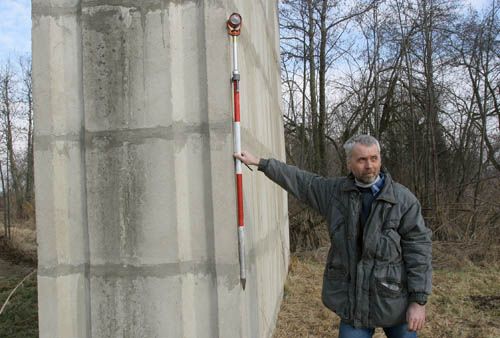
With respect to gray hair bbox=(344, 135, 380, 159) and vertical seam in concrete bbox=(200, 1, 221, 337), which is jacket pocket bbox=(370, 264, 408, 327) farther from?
vertical seam in concrete bbox=(200, 1, 221, 337)

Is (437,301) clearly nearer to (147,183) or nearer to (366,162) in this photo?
(366,162)

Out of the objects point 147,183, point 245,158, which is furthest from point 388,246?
point 147,183

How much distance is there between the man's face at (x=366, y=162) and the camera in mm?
2773

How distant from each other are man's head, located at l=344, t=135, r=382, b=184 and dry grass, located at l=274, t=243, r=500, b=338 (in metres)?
2.99

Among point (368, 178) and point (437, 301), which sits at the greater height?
point (368, 178)

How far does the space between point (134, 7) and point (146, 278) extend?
67.7 inches

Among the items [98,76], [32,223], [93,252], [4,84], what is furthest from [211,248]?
[4,84]

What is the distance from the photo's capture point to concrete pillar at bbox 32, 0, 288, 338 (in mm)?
3053

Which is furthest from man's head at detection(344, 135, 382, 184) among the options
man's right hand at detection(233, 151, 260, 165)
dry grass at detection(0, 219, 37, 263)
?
dry grass at detection(0, 219, 37, 263)

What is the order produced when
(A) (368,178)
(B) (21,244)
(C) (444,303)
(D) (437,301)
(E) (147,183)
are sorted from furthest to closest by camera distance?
1. (B) (21,244)
2. (D) (437,301)
3. (C) (444,303)
4. (E) (147,183)
5. (A) (368,178)

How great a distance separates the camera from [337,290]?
113 inches

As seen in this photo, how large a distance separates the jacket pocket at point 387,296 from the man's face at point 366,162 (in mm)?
518

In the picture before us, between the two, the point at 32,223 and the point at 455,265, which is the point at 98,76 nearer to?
the point at 455,265

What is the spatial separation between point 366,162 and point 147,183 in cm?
134
